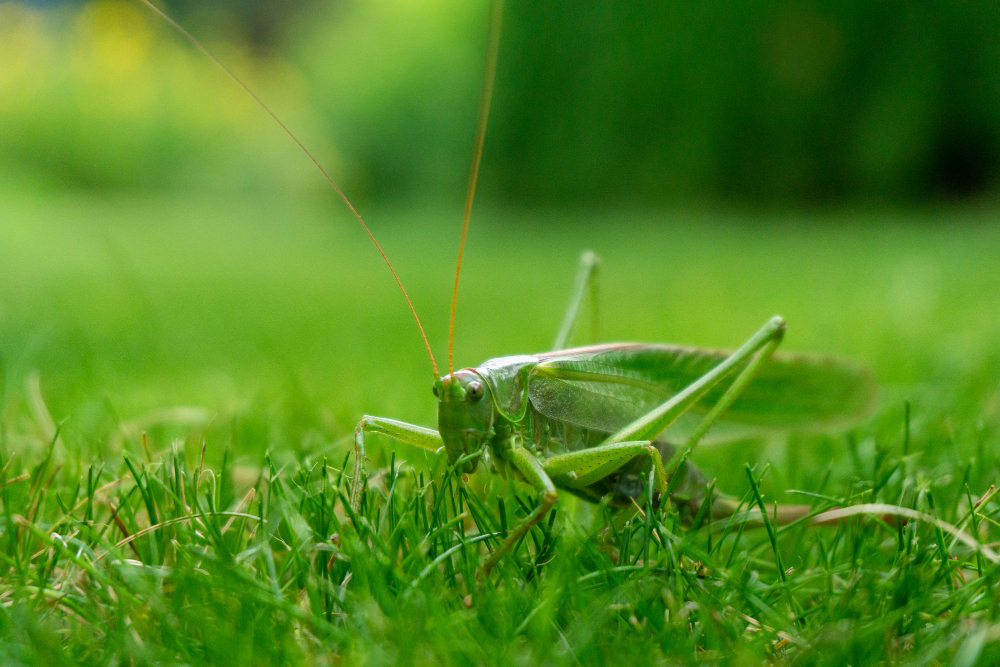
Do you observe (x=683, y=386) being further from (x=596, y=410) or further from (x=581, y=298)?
(x=581, y=298)

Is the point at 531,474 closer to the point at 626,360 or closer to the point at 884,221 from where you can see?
the point at 626,360

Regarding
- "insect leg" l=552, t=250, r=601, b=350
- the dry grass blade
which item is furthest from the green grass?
"insect leg" l=552, t=250, r=601, b=350

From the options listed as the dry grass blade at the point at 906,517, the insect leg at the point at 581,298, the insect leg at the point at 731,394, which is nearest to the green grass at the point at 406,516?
the dry grass blade at the point at 906,517

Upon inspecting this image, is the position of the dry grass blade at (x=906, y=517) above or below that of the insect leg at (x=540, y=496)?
below

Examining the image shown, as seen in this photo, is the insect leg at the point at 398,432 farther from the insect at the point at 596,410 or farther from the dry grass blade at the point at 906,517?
the dry grass blade at the point at 906,517

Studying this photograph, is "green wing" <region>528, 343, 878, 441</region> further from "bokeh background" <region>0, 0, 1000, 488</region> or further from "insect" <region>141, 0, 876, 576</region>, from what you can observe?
"bokeh background" <region>0, 0, 1000, 488</region>

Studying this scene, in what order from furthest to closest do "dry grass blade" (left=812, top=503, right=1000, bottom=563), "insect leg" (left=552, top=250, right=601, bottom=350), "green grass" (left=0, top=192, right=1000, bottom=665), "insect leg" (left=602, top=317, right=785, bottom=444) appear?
"insect leg" (left=552, top=250, right=601, bottom=350), "insect leg" (left=602, top=317, right=785, bottom=444), "dry grass blade" (left=812, top=503, right=1000, bottom=563), "green grass" (left=0, top=192, right=1000, bottom=665)

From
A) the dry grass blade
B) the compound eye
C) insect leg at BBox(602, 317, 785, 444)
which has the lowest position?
the dry grass blade
